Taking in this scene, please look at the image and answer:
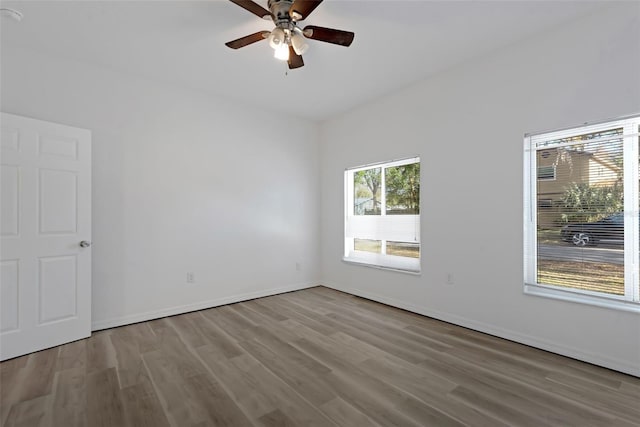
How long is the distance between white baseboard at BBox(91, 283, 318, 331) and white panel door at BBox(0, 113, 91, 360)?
0.86 feet

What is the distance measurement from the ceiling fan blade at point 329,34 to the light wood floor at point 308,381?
103 inches

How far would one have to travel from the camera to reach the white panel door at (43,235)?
2.64 meters

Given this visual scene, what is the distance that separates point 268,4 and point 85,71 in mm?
2384

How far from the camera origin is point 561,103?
2648mm

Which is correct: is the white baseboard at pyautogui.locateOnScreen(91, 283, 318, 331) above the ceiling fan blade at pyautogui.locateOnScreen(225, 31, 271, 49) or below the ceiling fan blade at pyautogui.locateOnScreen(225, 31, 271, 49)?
below

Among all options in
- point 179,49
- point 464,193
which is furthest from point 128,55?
point 464,193

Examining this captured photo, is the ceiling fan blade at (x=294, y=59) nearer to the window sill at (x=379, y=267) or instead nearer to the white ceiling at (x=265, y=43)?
the white ceiling at (x=265, y=43)

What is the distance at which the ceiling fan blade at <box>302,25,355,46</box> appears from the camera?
2.26 metres

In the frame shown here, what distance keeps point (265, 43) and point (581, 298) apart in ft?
12.2

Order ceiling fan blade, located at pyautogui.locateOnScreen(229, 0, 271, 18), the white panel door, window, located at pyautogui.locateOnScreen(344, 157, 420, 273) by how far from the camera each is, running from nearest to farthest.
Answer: ceiling fan blade, located at pyautogui.locateOnScreen(229, 0, 271, 18) < the white panel door < window, located at pyautogui.locateOnScreen(344, 157, 420, 273)

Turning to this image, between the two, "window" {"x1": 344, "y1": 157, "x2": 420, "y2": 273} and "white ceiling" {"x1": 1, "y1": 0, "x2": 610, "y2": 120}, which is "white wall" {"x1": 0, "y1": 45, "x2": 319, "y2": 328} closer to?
"white ceiling" {"x1": 1, "y1": 0, "x2": 610, "y2": 120}

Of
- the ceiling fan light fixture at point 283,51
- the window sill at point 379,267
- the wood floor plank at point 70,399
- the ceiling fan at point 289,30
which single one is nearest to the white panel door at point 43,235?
the wood floor plank at point 70,399

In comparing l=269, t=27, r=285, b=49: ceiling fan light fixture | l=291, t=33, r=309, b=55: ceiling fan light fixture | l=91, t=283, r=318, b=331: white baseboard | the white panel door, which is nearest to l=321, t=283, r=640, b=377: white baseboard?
l=91, t=283, r=318, b=331: white baseboard

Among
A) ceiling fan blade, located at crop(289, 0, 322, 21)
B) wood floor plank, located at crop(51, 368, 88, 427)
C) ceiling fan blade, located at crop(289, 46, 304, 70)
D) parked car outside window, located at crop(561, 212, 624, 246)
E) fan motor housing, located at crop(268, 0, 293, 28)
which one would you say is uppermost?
fan motor housing, located at crop(268, 0, 293, 28)
